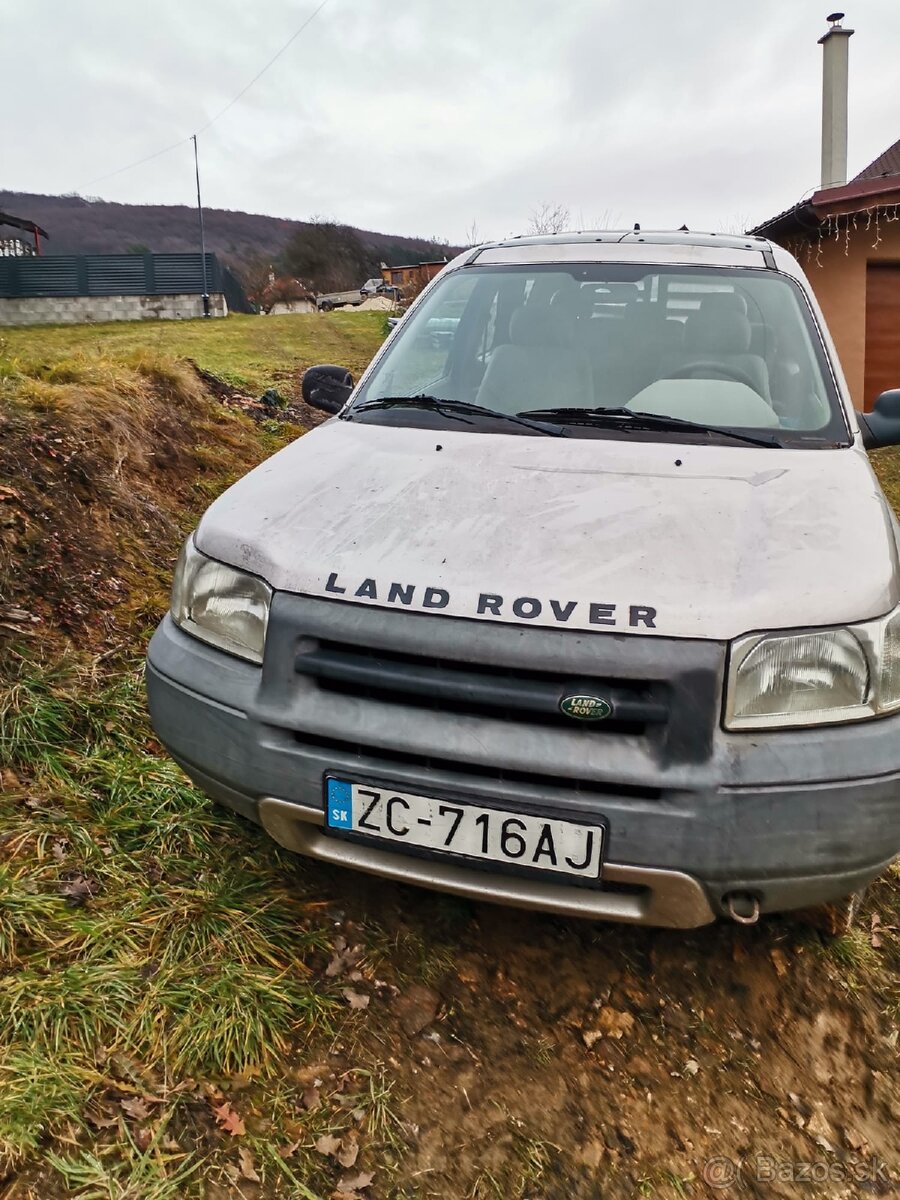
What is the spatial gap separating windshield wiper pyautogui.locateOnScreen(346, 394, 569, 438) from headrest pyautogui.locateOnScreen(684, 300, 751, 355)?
0.72 metres

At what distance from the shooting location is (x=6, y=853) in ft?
8.38

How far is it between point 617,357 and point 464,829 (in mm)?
1859

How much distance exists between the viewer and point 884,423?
10.2 ft

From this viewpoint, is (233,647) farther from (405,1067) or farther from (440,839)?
(405,1067)

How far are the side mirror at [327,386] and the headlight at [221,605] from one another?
1323mm

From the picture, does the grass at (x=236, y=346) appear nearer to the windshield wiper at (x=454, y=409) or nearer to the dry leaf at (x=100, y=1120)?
the windshield wiper at (x=454, y=409)

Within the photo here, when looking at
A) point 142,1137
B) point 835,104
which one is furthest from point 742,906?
point 835,104

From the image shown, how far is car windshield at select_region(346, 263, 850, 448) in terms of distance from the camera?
2768 mm

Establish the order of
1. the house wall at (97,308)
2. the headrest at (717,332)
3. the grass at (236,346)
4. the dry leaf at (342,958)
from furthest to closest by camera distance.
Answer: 1. the house wall at (97,308)
2. the grass at (236,346)
3. the headrest at (717,332)
4. the dry leaf at (342,958)

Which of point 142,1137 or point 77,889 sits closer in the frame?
point 142,1137

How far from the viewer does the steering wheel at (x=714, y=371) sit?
296 centimetres

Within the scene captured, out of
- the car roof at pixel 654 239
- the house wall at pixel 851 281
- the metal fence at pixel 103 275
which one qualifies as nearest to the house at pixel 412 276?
the metal fence at pixel 103 275

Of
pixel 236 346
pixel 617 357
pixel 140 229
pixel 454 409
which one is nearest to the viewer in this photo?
pixel 454 409

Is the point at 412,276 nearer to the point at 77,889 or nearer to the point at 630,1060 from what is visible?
the point at 77,889
